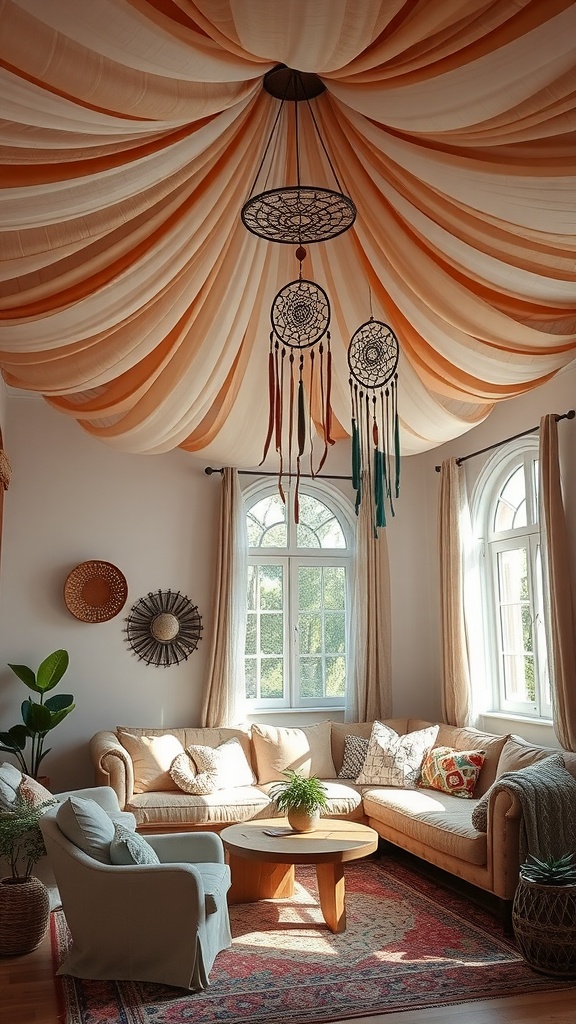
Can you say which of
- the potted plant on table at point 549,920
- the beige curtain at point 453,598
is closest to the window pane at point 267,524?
the beige curtain at point 453,598

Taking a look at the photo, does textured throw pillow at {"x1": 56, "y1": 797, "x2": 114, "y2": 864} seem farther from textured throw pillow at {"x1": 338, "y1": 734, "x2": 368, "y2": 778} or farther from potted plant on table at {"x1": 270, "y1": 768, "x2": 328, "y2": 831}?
textured throw pillow at {"x1": 338, "y1": 734, "x2": 368, "y2": 778}

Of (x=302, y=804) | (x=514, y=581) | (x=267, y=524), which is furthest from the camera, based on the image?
(x=267, y=524)

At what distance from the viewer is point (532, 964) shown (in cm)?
406

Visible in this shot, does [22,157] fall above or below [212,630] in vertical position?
above

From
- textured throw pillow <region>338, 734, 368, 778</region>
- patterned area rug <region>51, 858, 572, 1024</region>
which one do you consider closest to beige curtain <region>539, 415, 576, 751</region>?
patterned area rug <region>51, 858, 572, 1024</region>

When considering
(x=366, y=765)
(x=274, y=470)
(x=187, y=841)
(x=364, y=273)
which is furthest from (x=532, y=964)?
(x=274, y=470)

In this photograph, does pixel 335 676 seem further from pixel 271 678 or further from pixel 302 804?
pixel 302 804

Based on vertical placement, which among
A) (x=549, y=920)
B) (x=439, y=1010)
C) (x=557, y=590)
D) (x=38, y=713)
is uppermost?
(x=557, y=590)

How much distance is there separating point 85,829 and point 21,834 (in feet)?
1.95

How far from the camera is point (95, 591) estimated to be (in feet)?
22.6

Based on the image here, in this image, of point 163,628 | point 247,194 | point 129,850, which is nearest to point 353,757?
point 163,628

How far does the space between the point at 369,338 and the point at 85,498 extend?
355 centimetres

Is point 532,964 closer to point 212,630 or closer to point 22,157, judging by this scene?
point 212,630

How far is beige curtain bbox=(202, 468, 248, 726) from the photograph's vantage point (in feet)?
22.8
